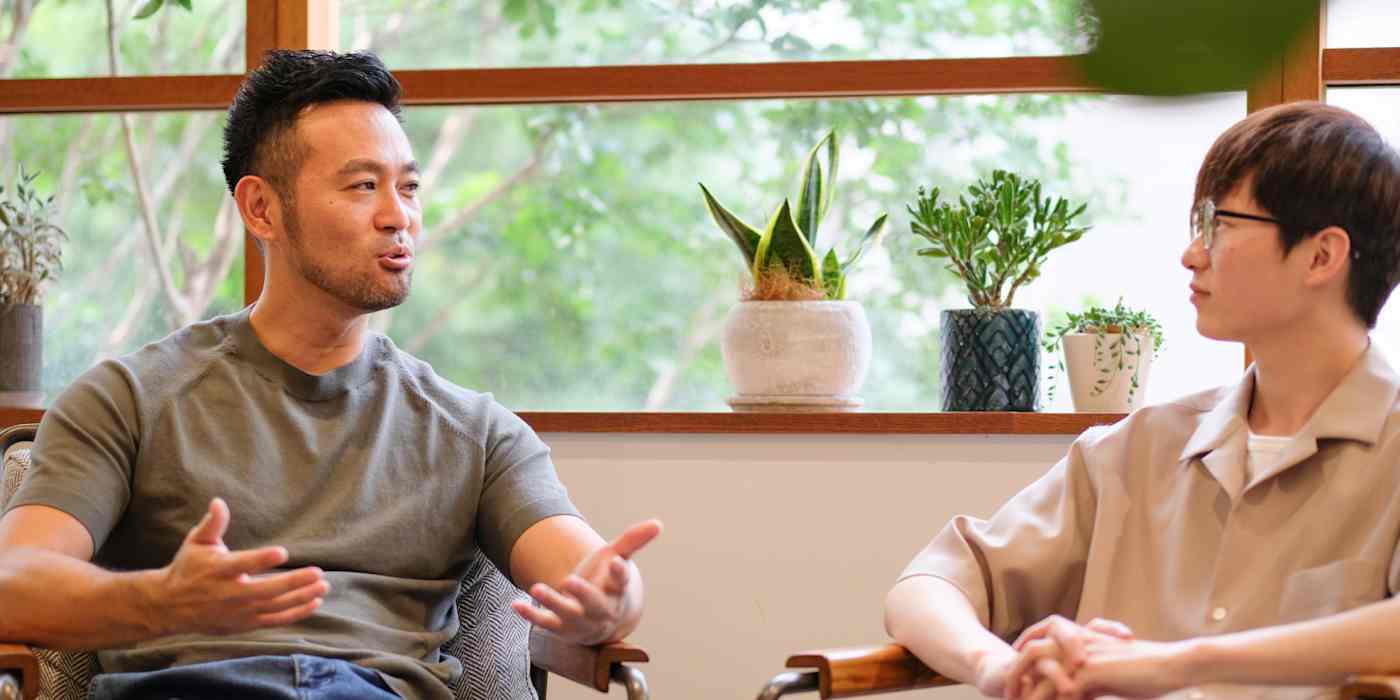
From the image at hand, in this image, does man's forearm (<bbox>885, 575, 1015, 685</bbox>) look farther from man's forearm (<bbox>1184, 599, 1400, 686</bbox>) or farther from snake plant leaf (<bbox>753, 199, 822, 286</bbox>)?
snake plant leaf (<bbox>753, 199, 822, 286</bbox>)

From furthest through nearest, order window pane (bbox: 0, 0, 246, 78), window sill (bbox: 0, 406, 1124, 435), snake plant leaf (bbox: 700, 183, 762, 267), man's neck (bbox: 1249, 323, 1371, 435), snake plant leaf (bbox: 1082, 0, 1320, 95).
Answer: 1. window pane (bbox: 0, 0, 246, 78)
2. snake plant leaf (bbox: 700, 183, 762, 267)
3. window sill (bbox: 0, 406, 1124, 435)
4. man's neck (bbox: 1249, 323, 1371, 435)
5. snake plant leaf (bbox: 1082, 0, 1320, 95)

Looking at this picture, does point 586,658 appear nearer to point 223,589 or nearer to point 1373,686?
point 223,589

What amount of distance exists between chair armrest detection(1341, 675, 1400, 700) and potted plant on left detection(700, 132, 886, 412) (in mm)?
1266

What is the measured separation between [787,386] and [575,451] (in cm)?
41

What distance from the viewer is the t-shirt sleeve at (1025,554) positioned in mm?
1828

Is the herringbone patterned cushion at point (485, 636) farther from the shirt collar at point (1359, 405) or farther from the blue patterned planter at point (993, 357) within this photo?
the shirt collar at point (1359, 405)

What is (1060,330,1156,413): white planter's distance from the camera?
98.6 inches

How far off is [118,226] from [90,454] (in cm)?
144

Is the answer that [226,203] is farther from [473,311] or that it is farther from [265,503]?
[265,503]

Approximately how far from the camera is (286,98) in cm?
203

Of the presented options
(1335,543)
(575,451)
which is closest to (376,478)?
(575,451)

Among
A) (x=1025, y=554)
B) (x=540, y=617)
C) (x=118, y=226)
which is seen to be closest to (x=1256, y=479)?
(x=1025, y=554)

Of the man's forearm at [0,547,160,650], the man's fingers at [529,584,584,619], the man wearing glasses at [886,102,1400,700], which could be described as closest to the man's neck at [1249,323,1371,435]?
the man wearing glasses at [886,102,1400,700]

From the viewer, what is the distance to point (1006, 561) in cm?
183
